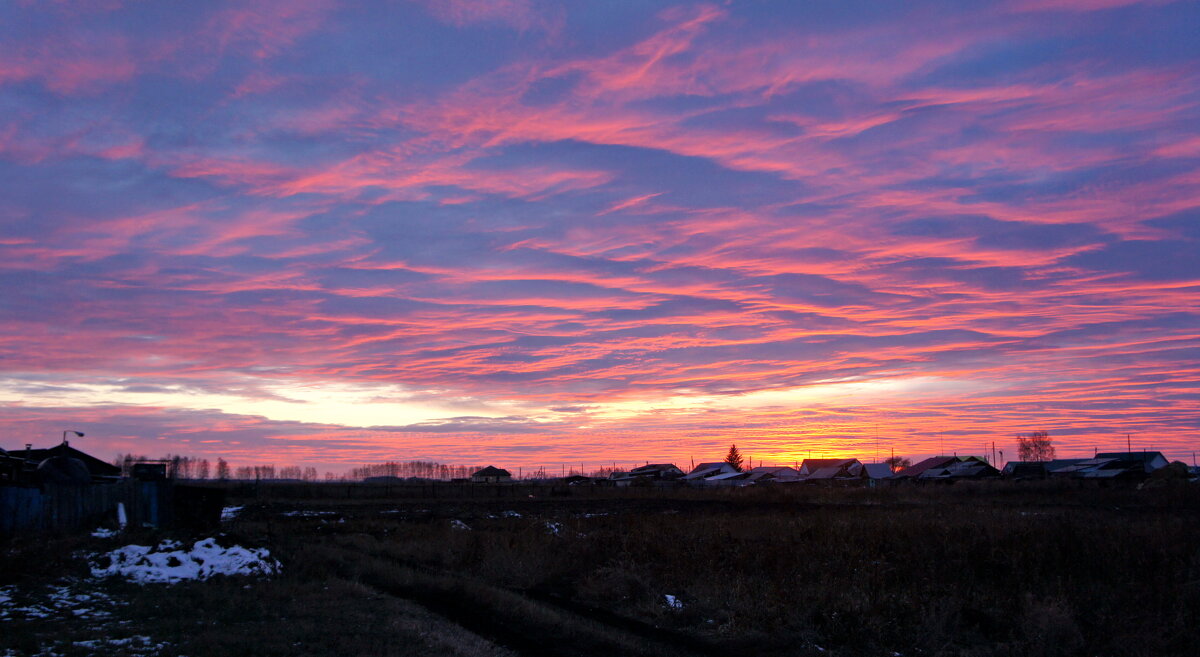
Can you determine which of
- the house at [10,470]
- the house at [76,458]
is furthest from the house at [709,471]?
the house at [10,470]

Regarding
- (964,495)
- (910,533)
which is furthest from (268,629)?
(964,495)

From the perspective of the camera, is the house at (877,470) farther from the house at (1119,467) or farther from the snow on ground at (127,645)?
the snow on ground at (127,645)

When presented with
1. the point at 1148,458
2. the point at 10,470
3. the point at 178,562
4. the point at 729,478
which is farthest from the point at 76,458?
the point at 1148,458

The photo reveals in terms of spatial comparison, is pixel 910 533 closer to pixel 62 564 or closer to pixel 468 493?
pixel 62 564

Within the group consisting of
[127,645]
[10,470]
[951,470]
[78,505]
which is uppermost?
[10,470]

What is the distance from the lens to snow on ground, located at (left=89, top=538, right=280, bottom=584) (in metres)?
18.8

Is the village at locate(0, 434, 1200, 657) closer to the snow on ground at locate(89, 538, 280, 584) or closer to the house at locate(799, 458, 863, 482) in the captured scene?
the snow on ground at locate(89, 538, 280, 584)

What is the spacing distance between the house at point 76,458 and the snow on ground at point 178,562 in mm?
18686

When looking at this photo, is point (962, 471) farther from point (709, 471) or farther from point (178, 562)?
point (178, 562)

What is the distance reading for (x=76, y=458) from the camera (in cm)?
3738

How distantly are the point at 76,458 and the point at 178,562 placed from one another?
22.6 metres

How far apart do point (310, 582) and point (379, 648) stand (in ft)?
25.2

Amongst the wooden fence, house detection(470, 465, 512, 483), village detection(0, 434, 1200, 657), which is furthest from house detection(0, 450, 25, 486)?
house detection(470, 465, 512, 483)

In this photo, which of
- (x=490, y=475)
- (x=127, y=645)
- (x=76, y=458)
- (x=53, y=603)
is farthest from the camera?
(x=490, y=475)
